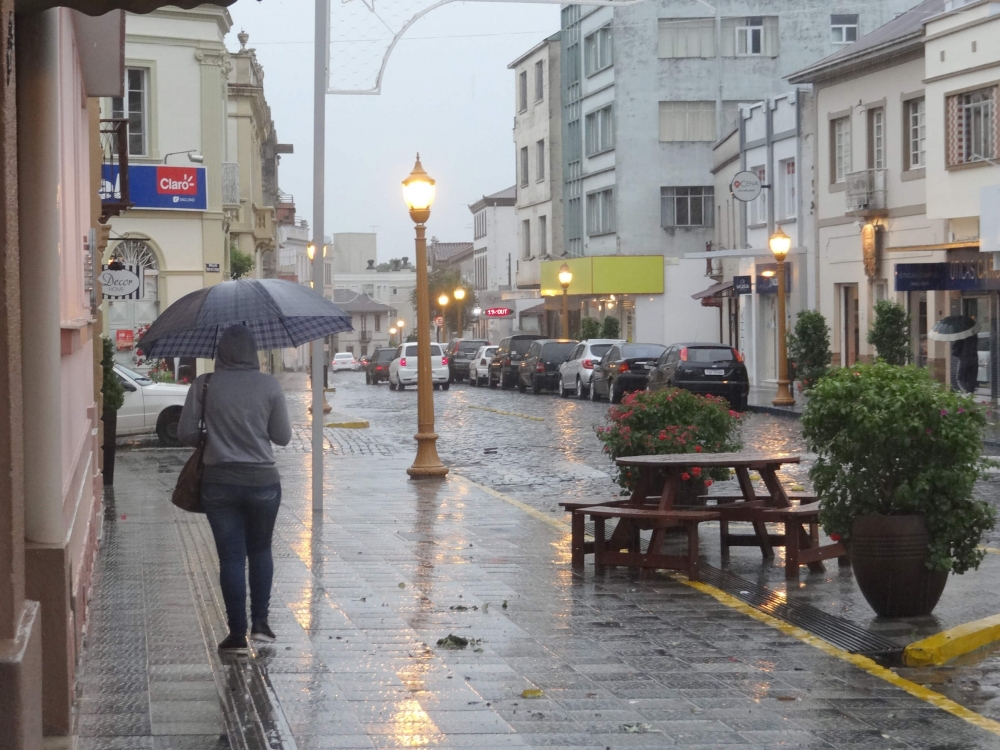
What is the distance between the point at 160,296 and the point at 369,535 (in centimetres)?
2520

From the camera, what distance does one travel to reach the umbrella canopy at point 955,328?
30578 millimetres

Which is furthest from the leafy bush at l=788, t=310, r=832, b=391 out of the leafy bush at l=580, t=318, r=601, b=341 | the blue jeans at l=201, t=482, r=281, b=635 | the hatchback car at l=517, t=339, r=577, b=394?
the blue jeans at l=201, t=482, r=281, b=635

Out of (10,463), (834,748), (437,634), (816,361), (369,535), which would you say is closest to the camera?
(10,463)

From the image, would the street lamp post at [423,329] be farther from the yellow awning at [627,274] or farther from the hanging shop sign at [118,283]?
the yellow awning at [627,274]

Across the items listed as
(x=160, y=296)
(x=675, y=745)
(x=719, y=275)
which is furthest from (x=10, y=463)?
(x=719, y=275)

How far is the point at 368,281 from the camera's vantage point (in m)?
157

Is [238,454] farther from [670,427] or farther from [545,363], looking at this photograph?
[545,363]

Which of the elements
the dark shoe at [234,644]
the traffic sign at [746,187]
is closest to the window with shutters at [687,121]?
the traffic sign at [746,187]

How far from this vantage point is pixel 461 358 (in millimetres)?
54656

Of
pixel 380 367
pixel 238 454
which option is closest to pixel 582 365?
pixel 380 367

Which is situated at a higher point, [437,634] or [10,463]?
[10,463]

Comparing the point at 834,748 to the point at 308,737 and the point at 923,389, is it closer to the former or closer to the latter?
the point at 308,737

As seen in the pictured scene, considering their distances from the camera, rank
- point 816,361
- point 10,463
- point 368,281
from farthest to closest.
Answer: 1. point 368,281
2. point 816,361
3. point 10,463

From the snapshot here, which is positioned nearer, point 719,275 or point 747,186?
point 747,186
